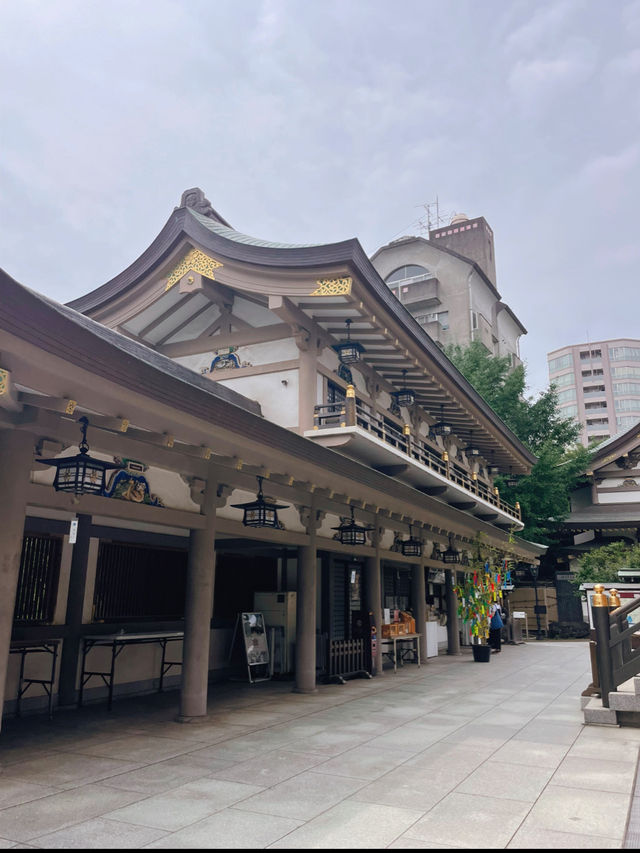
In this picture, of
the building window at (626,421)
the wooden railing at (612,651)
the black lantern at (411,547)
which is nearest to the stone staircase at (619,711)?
the wooden railing at (612,651)

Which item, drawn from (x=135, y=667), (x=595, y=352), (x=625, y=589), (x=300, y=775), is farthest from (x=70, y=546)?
(x=595, y=352)

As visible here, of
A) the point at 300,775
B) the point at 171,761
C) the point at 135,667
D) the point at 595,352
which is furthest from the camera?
the point at 595,352

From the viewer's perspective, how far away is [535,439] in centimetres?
3291

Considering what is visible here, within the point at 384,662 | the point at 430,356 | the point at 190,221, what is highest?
the point at 190,221

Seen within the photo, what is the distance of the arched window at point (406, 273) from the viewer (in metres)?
41.7

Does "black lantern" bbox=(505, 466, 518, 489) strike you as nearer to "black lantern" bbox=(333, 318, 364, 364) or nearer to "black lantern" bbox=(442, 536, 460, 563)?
"black lantern" bbox=(442, 536, 460, 563)

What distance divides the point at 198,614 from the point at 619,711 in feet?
17.8

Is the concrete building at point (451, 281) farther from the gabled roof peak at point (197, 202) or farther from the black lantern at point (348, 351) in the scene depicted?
the gabled roof peak at point (197, 202)

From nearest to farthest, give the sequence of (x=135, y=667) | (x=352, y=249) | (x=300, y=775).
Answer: (x=300, y=775) < (x=135, y=667) < (x=352, y=249)

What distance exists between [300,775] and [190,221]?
10800mm

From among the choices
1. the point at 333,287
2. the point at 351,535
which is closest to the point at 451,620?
the point at 351,535

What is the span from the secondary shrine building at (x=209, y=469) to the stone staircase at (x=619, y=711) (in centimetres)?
434

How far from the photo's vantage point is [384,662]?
1580cm

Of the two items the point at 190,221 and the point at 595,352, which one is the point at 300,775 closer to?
the point at 190,221
